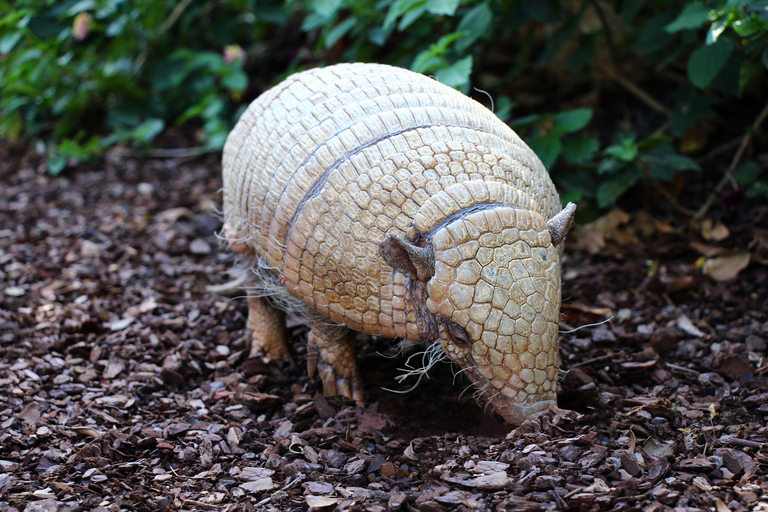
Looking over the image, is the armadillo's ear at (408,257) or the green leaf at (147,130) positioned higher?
the green leaf at (147,130)

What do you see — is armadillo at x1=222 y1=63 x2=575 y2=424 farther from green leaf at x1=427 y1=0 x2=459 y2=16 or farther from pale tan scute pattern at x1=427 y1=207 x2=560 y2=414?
green leaf at x1=427 y1=0 x2=459 y2=16

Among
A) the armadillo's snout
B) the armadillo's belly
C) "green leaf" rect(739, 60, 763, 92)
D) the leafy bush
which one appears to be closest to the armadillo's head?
the armadillo's snout

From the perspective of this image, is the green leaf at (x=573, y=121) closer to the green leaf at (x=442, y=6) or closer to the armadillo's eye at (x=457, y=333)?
the green leaf at (x=442, y=6)

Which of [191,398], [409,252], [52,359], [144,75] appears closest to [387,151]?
[409,252]

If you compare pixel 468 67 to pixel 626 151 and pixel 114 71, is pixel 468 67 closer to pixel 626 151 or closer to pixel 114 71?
pixel 626 151

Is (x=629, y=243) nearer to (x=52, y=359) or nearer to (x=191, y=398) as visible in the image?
(x=191, y=398)

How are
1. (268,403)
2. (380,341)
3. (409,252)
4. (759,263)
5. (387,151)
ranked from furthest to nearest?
(759,263)
(380,341)
(268,403)
(387,151)
(409,252)

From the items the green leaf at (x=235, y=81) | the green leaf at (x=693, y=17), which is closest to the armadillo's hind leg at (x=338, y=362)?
the green leaf at (x=693, y=17)
